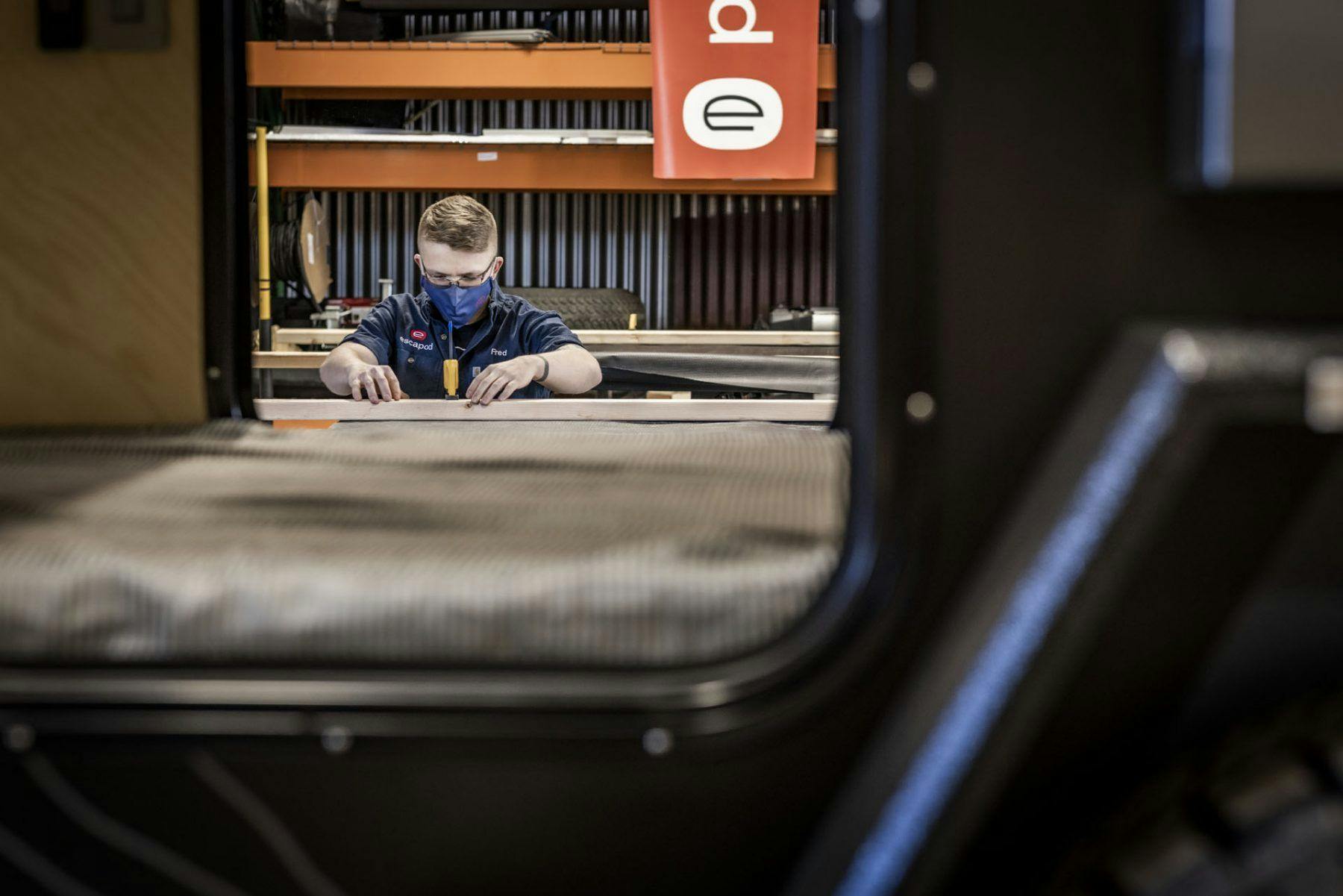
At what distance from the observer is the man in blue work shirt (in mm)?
2783

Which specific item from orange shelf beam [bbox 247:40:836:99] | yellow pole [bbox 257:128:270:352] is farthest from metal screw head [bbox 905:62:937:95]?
orange shelf beam [bbox 247:40:836:99]

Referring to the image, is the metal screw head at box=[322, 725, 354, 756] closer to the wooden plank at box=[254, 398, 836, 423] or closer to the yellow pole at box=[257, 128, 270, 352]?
the wooden plank at box=[254, 398, 836, 423]

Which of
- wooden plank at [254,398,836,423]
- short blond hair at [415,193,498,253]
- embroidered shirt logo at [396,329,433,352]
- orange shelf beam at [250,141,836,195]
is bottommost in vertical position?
wooden plank at [254,398,836,423]

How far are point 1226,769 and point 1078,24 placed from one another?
0.98ft

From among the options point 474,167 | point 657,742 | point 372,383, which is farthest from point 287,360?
point 657,742

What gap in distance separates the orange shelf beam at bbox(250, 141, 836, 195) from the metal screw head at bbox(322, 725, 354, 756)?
452 cm

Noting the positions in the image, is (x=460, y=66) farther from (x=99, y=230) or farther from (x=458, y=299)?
(x=99, y=230)

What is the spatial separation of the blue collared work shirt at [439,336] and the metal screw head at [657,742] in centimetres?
256

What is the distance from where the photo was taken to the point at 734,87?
4.05 meters

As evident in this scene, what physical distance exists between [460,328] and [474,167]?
195 centimetres

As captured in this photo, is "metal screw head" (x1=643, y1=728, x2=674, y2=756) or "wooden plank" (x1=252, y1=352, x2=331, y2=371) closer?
"metal screw head" (x1=643, y1=728, x2=674, y2=756)

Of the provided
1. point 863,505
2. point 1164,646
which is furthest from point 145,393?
point 1164,646

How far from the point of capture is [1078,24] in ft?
1.32

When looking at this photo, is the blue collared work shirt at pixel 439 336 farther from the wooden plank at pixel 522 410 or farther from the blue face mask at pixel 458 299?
the wooden plank at pixel 522 410
